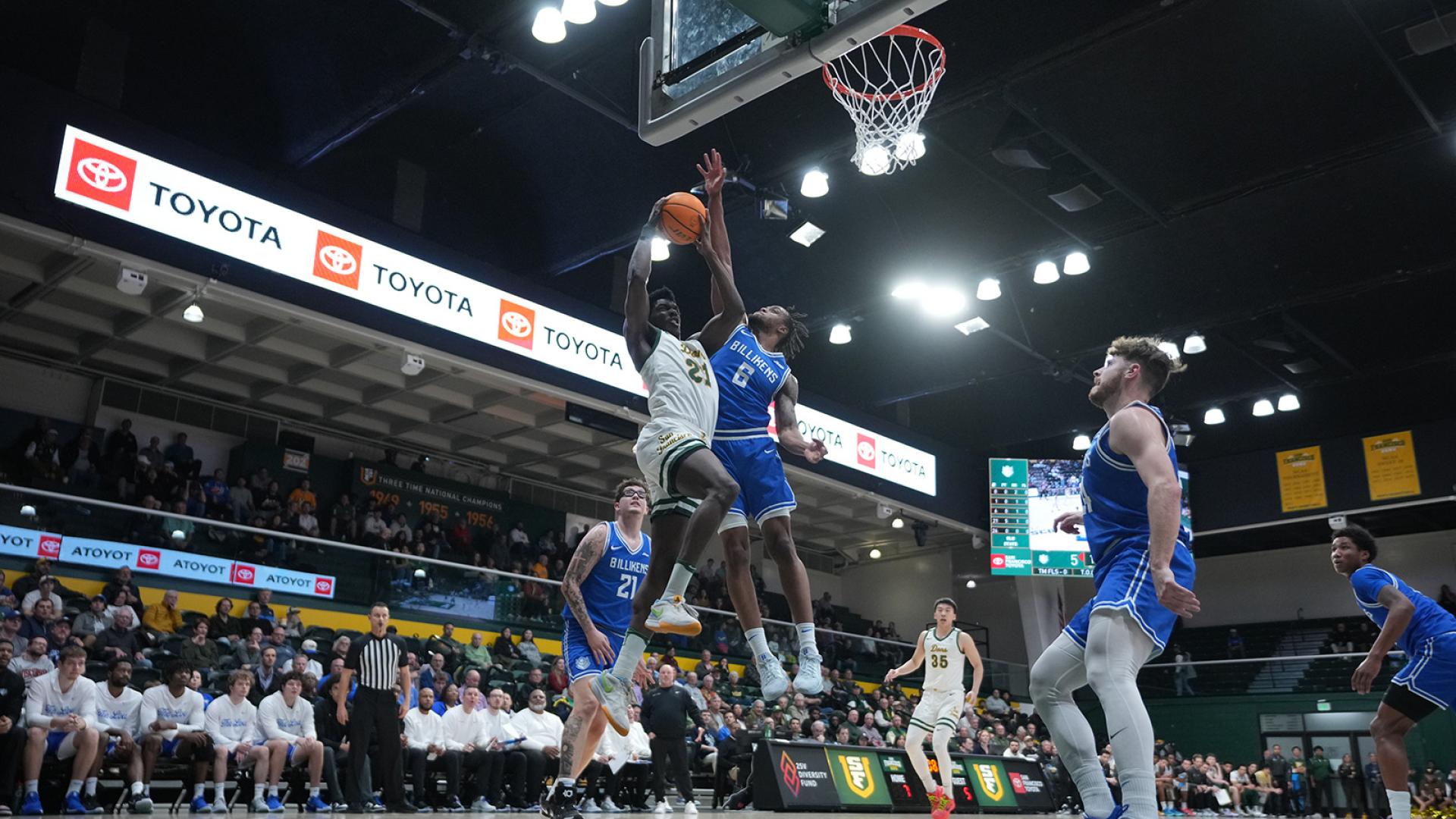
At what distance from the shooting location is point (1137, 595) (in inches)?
171

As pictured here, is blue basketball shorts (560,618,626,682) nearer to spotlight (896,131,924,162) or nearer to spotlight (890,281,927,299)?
spotlight (896,131,924,162)

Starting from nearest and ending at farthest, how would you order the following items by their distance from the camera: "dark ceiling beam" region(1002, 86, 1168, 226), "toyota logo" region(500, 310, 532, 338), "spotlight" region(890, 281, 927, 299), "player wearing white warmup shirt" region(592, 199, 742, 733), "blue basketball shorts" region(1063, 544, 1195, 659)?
"blue basketball shorts" region(1063, 544, 1195, 659) → "player wearing white warmup shirt" region(592, 199, 742, 733) → "dark ceiling beam" region(1002, 86, 1168, 226) → "toyota logo" region(500, 310, 532, 338) → "spotlight" region(890, 281, 927, 299)

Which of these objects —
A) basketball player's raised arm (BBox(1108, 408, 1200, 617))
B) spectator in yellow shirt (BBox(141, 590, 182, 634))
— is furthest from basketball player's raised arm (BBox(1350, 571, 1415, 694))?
spectator in yellow shirt (BBox(141, 590, 182, 634))

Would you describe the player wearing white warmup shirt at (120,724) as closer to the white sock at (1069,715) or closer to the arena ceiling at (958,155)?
the arena ceiling at (958,155)

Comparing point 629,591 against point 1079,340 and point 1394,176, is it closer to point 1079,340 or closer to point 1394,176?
point 1394,176

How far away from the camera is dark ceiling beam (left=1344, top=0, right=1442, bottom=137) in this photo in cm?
1159

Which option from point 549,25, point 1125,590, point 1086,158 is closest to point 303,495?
point 549,25

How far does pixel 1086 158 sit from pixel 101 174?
462 inches

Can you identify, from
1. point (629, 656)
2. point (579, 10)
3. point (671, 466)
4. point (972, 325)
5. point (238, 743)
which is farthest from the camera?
point (972, 325)

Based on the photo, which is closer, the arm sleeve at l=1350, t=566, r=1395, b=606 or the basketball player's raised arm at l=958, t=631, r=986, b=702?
the arm sleeve at l=1350, t=566, r=1395, b=606

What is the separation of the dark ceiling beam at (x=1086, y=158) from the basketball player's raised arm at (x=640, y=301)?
8.41 meters

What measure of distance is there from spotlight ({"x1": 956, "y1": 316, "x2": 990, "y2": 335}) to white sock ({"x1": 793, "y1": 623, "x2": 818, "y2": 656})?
13.7m

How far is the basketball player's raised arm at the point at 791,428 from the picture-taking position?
241 inches

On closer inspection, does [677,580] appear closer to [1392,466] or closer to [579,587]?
[579,587]
